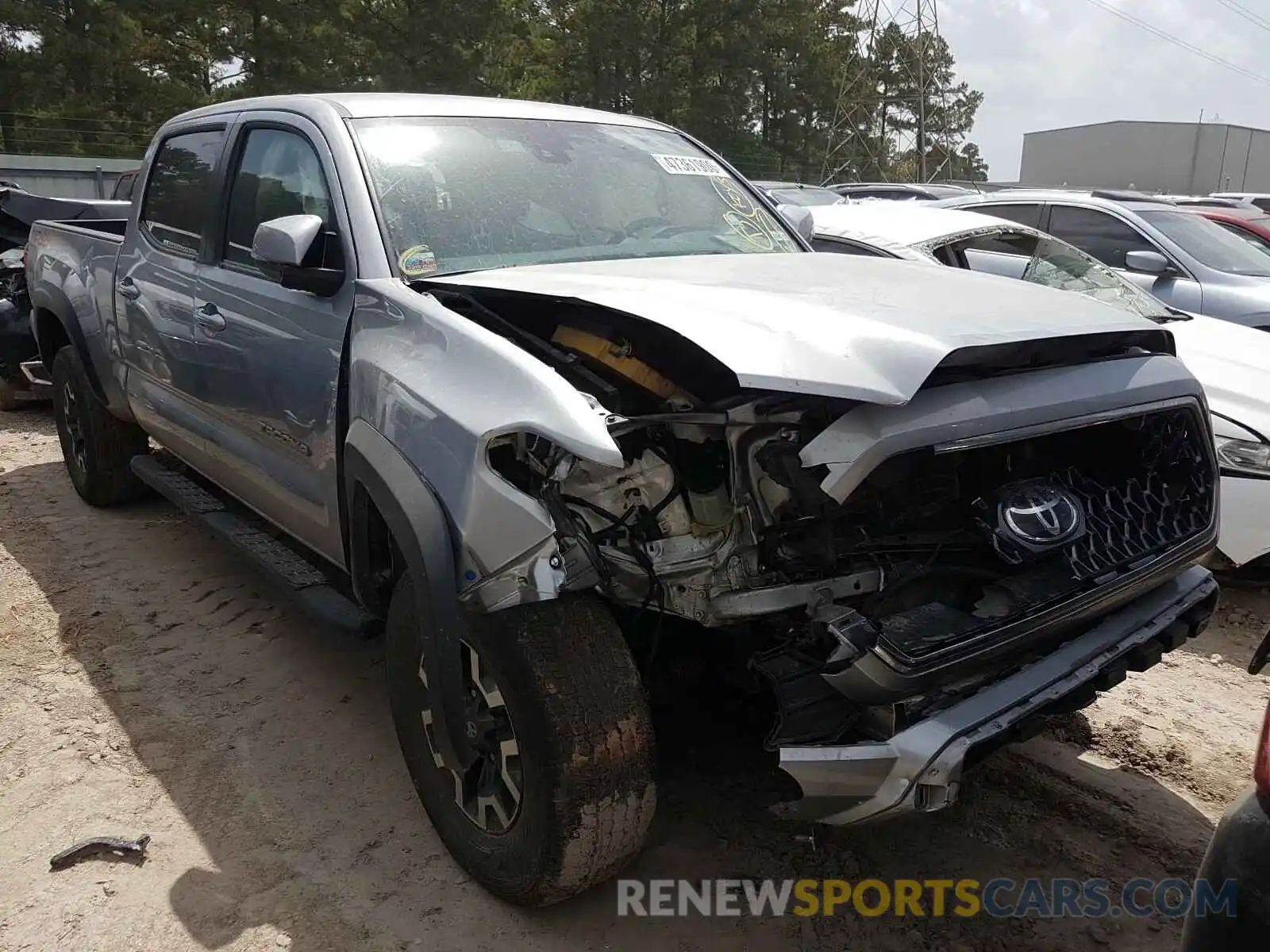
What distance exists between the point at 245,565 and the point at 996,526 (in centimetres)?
359

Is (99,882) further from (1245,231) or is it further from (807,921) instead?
(1245,231)

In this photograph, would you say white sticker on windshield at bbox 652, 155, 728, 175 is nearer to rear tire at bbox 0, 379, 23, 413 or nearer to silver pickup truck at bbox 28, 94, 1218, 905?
silver pickup truck at bbox 28, 94, 1218, 905

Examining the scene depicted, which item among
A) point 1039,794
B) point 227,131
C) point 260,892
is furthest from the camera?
point 227,131

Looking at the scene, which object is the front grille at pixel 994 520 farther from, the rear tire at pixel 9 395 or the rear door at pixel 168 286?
the rear tire at pixel 9 395

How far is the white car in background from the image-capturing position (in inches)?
158

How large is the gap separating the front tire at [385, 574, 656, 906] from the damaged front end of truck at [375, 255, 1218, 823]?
12cm

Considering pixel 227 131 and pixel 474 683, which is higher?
pixel 227 131

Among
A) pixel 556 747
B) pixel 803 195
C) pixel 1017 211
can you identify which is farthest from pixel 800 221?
pixel 803 195

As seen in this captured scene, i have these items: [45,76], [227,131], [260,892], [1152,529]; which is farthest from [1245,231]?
[45,76]

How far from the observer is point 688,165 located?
378cm

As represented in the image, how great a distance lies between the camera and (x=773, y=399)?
223cm

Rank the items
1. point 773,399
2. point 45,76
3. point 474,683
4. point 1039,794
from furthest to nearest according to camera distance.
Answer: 1. point 45,76
2. point 1039,794
3. point 474,683
4. point 773,399

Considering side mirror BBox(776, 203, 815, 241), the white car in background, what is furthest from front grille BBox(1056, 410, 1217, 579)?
side mirror BBox(776, 203, 815, 241)

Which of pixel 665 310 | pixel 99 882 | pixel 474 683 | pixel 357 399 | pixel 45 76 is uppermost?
pixel 45 76
